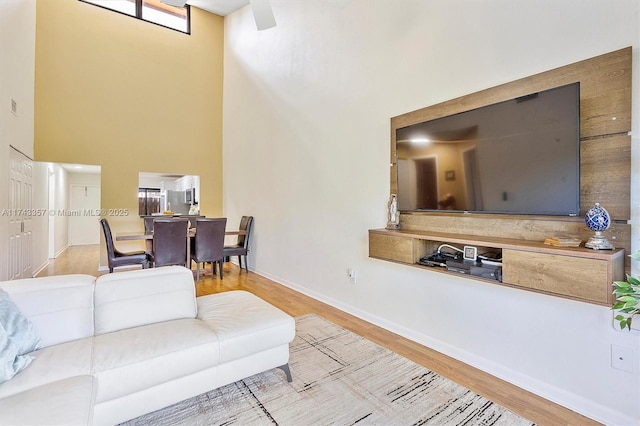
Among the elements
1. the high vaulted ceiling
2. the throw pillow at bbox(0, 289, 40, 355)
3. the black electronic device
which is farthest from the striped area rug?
the high vaulted ceiling

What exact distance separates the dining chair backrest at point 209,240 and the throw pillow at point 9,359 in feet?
A: 11.1

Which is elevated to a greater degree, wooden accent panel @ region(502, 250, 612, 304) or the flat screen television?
the flat screen television

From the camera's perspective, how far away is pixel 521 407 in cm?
184

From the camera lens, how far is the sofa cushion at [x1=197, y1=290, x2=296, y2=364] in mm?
1818

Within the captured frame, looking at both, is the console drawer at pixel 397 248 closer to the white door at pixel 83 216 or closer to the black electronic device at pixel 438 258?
the black electronic device at pixel 438 258

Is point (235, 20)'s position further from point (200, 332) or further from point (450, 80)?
point (200, 332)

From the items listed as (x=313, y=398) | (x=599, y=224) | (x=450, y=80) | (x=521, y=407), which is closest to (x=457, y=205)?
(x=599, y=224)

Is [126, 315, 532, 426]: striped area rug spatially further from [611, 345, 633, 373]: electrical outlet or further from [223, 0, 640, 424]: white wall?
[611, 345, 633, 373]: electrical outlet

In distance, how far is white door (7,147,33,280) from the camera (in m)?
3.87

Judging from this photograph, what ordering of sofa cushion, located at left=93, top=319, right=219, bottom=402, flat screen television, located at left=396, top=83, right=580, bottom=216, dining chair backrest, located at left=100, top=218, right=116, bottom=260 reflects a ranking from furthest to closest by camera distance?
dining chair backrest, located at left=100, top=218, right=116, bottom=260 < flat screen television, located at left=396, top=83, right=580, bottom=216 < sofa cushion, located at left=93, top=319, right=219, bottom=402

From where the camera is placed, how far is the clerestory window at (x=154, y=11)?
586 centimetres

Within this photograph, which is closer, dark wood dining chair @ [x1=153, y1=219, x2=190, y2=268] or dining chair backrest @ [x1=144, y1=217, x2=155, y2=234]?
dark wood dining chair @ [x1=153, y1=219, x2=190, y2=268]

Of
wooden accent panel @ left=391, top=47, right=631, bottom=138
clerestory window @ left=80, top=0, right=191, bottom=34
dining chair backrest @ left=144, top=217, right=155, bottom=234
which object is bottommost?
dining chair backrest @ left=144, top=217, right=155, bottom=234

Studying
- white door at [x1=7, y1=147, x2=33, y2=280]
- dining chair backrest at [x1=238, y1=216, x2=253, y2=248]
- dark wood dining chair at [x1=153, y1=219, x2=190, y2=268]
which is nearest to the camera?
white door at [x1=7, y1=147, x2=33, y2=280]
